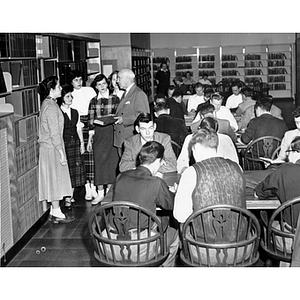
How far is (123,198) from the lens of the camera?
10.6 feet

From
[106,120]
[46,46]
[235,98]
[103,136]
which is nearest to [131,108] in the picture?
[106,120]

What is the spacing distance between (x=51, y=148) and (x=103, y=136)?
0.77 m

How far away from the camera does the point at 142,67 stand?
48.9 feet

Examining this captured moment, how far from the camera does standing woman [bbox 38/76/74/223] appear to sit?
521cm

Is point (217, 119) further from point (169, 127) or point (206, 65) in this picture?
point (206, 65)

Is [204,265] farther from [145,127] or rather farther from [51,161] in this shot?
[51,161]

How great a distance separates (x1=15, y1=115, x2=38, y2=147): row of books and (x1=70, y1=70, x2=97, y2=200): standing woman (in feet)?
3.41

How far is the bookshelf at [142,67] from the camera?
44.3 ft

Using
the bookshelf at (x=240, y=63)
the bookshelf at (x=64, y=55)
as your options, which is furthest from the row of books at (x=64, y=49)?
the bookshelf at (x=240, y=63)

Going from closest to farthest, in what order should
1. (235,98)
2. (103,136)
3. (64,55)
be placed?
(103,136), (64,55), (235,98)

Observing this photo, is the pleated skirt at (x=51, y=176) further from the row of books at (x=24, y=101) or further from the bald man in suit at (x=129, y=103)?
the bald man in suit at (x=129, y=103)

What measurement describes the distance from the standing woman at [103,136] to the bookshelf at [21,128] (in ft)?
2.08
